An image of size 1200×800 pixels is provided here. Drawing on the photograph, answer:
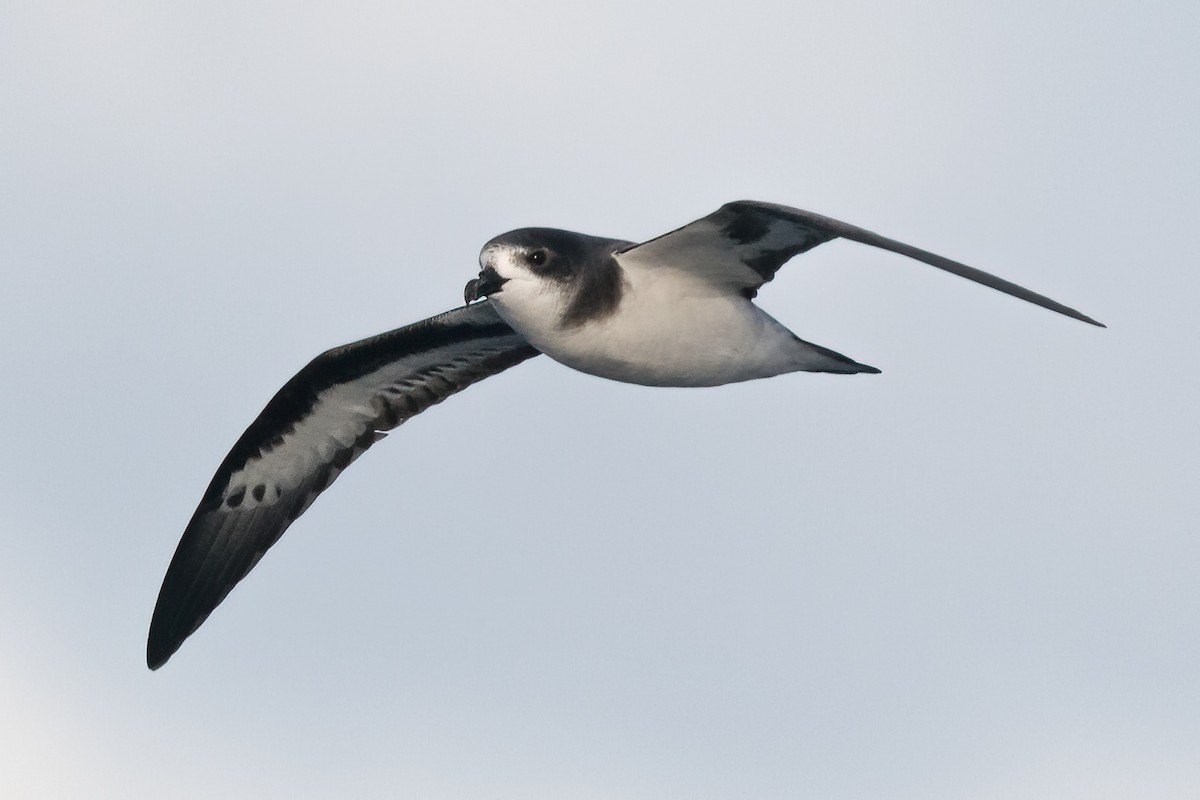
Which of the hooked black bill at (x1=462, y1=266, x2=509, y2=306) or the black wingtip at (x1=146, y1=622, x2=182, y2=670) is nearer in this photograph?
the hooked black bill at (x1=462, y1=266, x2=509, y2=306)

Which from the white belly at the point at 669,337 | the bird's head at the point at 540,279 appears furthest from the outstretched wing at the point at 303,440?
the bird's head at the point at 540,279

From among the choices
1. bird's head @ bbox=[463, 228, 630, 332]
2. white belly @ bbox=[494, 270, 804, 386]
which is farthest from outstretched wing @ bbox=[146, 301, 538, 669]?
bird's head @ bbox=[463, 228, 630, 332]

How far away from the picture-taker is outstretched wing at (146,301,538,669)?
620 inches

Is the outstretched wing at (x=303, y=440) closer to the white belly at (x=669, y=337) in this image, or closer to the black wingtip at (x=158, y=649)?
the black wingtip at (x=158, y=649)

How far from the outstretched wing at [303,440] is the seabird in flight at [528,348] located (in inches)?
0.5

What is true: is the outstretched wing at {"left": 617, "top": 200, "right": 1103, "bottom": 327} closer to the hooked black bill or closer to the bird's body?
the bird's body

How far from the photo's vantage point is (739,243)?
43.2 ft

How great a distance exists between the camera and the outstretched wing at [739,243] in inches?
478

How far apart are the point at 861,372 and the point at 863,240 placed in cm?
399

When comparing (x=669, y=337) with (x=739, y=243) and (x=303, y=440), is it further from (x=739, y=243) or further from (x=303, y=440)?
(x=303, y=440)

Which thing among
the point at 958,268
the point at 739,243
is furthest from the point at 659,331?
the point at 958,268

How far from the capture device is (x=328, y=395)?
15.9m

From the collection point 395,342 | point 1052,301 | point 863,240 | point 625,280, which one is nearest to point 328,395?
point 395,342

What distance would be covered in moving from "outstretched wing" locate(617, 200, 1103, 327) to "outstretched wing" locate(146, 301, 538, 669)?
2.84 meters
